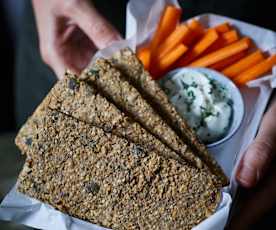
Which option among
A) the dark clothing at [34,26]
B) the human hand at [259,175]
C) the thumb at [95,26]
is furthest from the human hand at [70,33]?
the human hand at [259,175]

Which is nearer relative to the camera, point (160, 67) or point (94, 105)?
point (94, 105)

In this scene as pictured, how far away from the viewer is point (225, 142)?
1912 millimetres

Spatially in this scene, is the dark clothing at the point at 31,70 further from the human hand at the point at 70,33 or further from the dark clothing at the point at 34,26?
the human hand at the point at 70,33

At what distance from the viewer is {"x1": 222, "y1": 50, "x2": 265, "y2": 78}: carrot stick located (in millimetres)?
2102

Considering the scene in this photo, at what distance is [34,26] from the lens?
258cm

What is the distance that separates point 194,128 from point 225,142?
116 millimetres

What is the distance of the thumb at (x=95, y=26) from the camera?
A: 206cm

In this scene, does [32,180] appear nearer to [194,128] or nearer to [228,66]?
[194,128]

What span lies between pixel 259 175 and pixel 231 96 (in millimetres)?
334

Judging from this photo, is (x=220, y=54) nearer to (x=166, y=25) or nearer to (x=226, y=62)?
(x=226, y=62)

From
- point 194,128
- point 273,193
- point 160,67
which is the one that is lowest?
point 273,193

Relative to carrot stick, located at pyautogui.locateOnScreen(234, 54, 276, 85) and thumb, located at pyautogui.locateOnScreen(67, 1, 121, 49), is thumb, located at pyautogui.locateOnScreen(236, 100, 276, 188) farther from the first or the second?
thumb, located at pyautogui.locateOnScreen(67, 1, 121, 49)

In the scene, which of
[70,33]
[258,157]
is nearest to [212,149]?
[258,157]

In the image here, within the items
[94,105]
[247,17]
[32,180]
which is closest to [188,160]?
[94,105]
